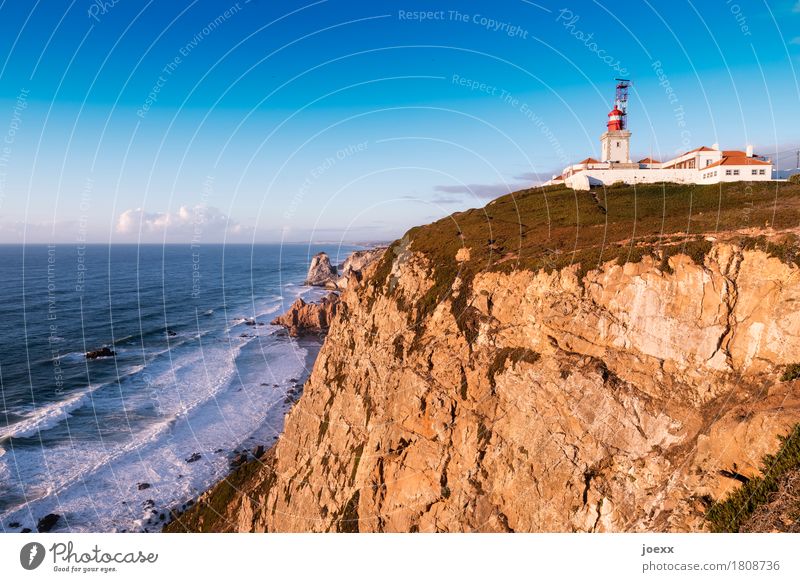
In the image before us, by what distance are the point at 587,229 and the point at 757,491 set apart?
16.8 meters

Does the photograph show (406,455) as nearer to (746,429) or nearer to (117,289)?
(746,429)

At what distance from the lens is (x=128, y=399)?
46094 millimetres

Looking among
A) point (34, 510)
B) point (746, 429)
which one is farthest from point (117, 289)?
point (746, 429)

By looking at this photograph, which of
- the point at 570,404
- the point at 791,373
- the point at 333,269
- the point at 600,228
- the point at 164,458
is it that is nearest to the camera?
the point at 791,373

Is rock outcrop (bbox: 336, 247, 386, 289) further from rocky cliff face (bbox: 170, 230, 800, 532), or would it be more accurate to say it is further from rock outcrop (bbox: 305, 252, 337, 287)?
rocky cliff face (bbox: 170, 230, 800, 532)

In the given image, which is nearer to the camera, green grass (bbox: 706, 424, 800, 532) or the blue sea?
green grass (bbox: 706, 424, 800, 532)

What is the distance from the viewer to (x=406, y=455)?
881 inches

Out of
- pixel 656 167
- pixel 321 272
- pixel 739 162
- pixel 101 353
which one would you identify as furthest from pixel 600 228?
pixel 321 272

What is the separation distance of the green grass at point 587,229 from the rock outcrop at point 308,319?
40719 millimetres

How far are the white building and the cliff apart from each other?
9915mm

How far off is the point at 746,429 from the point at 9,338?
3231 inches
